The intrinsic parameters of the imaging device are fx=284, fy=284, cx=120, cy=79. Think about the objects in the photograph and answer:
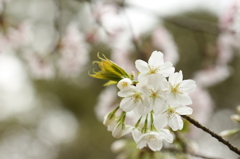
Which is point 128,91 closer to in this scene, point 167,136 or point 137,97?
point 137,97

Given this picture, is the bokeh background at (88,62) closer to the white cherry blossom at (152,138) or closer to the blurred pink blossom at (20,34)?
the blurred pink blossom at (20,34)

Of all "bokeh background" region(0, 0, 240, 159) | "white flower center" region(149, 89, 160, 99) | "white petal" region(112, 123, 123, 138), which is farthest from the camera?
"bokeh background" region(0, 0, 240, 159)

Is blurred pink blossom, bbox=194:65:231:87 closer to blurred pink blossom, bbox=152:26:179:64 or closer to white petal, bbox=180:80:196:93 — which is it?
blurred pink blossom, bbox=152:26:179:64

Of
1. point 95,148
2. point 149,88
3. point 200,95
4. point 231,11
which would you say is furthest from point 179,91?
point 95,148

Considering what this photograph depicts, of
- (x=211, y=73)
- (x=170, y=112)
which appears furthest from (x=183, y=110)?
(x=211, y=73)

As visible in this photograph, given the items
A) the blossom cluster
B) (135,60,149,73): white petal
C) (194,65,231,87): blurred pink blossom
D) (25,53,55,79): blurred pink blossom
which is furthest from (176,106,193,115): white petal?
(194,65,231,87): blurred pink blossom

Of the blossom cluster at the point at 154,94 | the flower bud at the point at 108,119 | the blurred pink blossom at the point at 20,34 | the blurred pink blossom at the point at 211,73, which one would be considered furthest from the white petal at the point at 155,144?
the blurred pink blossom at the point at 211,73

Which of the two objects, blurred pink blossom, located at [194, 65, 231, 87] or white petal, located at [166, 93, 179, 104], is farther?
blurred pink blossom, located at [194, 65, 231, 87]
